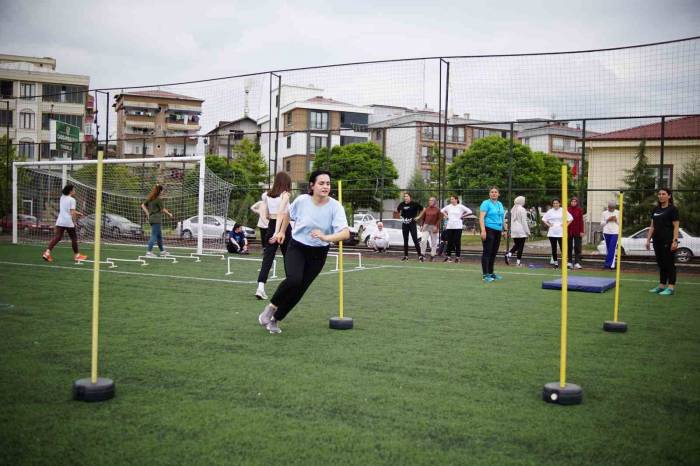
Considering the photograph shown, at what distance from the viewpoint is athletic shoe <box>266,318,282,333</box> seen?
257 inches

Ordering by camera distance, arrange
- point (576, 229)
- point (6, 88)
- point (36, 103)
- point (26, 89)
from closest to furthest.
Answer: point (576, 229)
point (36, 103)
point (6, 88)
point (26, 89)

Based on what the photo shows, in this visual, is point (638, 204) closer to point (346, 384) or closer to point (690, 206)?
point (690, 206)

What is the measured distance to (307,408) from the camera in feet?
13.1

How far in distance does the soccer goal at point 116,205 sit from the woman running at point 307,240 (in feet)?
48.7

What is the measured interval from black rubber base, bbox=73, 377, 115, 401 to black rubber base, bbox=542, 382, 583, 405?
3040 mm

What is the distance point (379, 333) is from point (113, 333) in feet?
9.33

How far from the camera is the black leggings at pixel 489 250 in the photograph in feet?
40.8

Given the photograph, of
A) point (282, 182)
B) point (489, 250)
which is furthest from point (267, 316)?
point (489, 250)

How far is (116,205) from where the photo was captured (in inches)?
892

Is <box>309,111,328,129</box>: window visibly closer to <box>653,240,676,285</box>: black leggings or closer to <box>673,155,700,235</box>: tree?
A: <box>673,155,700,235</box>: tree

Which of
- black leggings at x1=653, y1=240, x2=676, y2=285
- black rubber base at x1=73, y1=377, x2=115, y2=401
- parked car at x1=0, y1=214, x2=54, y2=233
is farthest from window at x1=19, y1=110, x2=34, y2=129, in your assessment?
black rubber base at x1=73, y1=377, x2=115, y2=401

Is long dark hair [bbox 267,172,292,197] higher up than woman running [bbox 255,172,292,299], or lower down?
higher up

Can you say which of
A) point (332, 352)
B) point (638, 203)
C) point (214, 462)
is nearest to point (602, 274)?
point (332, 352)

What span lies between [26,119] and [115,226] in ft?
143
